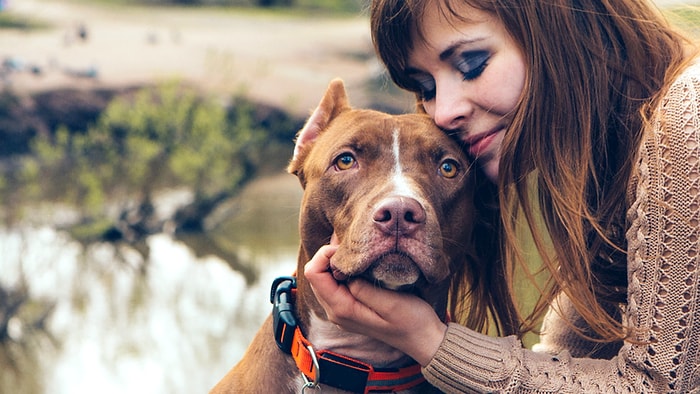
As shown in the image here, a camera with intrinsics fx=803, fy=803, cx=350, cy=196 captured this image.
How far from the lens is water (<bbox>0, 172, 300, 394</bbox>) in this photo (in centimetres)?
464

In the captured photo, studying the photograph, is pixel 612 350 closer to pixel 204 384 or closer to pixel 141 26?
pixel 204 384

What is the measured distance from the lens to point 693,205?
1583 millimetres

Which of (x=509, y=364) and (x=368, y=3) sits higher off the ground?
(x=368, y=3)

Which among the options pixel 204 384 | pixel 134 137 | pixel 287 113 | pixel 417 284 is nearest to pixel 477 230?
pixel 417 284

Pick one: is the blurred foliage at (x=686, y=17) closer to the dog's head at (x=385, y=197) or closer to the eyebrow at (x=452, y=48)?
the eyebrow at (x=452, y=48)

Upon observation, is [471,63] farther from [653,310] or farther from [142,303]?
[142,303]

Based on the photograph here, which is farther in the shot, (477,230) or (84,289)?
(84,289)

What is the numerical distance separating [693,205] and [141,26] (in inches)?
194

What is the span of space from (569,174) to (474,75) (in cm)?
31

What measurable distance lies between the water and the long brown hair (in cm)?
274

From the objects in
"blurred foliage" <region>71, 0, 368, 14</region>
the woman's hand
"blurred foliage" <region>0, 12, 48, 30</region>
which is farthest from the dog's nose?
"blurred foliage" <region>71, 0, 368, 14</region>

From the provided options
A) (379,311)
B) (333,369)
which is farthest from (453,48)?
(333,369)

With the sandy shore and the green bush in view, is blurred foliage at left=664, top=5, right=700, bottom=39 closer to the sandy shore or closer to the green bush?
the sandy shore

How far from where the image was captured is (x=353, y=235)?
158cm
